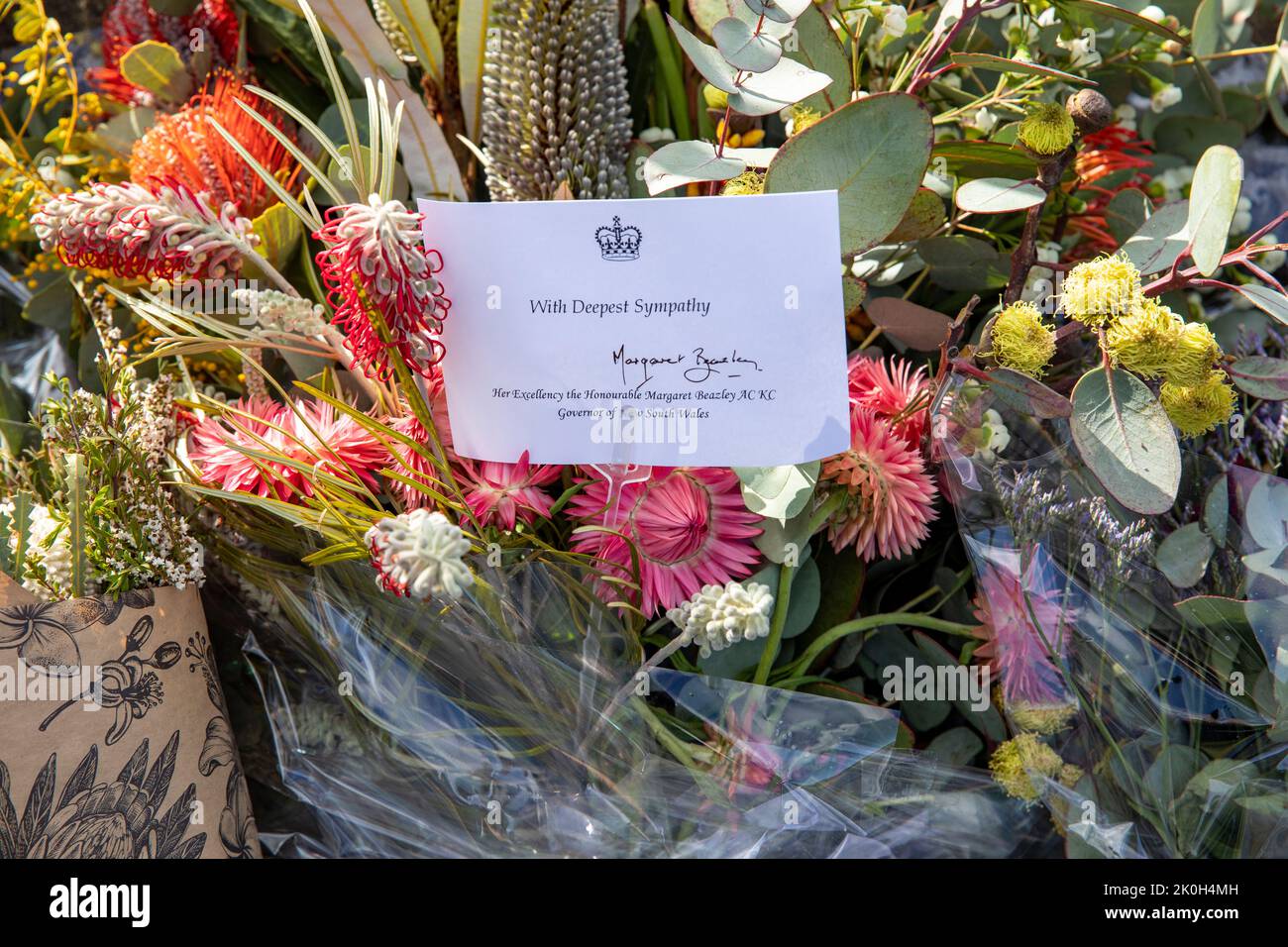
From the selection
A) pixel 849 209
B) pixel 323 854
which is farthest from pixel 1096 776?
pixel 323 854

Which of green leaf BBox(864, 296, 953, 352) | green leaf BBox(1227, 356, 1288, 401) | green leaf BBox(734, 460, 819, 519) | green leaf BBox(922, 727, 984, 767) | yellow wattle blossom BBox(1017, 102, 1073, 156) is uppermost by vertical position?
yellow wattle blossom BBox(1017, 102, 1073, 156)

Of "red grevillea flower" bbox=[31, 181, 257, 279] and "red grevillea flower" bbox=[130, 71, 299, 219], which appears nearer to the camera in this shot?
"red grevillea flower" bbox=[31, 181, 257, 279]

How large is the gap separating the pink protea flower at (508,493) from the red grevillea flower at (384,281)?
8 centimetres

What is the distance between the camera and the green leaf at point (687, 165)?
55cm

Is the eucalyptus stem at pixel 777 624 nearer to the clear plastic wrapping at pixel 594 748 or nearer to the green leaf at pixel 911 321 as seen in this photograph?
the clear plastic wrapping at pixel 594 748

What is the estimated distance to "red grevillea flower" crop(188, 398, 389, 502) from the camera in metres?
0.59

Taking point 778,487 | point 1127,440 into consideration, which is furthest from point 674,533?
point 1127,440

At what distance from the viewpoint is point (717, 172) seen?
55 cm

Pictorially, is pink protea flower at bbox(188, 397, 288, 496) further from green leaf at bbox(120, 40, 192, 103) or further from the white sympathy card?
green leaf at bbox(120, 40, 192, 103)

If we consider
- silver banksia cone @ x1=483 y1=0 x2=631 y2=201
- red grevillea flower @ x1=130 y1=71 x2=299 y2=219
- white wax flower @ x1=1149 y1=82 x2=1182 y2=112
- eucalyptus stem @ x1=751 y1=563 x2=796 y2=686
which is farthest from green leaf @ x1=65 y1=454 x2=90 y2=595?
white wax flower @ x1=1149 y1=82 x2=1182 y2=112

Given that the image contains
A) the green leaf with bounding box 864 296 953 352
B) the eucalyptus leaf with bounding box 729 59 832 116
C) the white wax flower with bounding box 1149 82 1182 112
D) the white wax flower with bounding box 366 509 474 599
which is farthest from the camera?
the white wax flower with bounding box 1149 82 1182 112

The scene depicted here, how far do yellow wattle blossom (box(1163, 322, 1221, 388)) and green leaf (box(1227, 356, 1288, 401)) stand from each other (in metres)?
0.07

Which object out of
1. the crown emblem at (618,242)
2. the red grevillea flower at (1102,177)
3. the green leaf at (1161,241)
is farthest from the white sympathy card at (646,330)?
the red grevillea flower at (1102,177)

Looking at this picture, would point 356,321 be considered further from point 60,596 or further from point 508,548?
point 60,596
